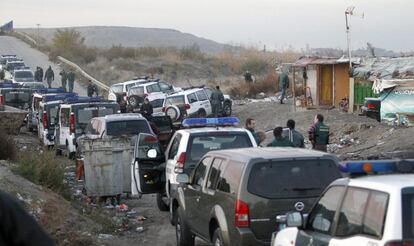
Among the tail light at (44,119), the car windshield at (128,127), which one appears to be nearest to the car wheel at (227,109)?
the tail light at (44,119)

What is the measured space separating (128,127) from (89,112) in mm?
5288

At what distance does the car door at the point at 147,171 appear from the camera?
52.4 ft

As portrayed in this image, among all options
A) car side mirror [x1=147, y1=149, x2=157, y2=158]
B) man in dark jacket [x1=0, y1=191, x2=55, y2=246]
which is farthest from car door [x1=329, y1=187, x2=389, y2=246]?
car side mirror [x1=147, y1=149, x2=157, y2=158]

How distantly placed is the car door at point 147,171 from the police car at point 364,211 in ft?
27.8

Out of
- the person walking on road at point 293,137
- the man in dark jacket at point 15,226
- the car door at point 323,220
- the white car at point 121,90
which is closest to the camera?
the man in dark jacket at point 15,226

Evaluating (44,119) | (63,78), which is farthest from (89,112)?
(63,78)

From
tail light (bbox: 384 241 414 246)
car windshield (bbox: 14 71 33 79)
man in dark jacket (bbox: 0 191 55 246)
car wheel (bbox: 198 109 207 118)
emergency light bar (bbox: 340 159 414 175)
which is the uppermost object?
man in dark jacket (bbox: 0 191 55 246)

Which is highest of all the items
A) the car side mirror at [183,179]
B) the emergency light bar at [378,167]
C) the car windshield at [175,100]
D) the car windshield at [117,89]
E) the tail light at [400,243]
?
the emergency light bar at [378,167]

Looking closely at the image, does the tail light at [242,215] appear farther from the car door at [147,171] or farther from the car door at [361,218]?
the car door at [147,171]

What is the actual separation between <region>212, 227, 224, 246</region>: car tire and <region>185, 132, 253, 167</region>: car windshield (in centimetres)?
376

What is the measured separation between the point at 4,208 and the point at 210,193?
23.0 feet

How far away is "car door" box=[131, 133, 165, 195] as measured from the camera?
16.0 meters

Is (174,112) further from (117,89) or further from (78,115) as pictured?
(117,89)

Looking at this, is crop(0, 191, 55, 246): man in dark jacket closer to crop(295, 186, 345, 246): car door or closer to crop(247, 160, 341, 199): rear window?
crop(295, 186, 345, 246): car door
